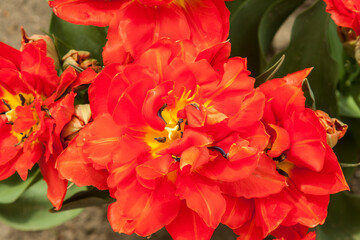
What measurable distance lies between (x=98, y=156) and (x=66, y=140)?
0.31 ft

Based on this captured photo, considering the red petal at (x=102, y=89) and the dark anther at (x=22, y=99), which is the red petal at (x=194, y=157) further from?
the dark anther at (x=22, y=99)

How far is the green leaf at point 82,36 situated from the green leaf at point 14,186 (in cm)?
22

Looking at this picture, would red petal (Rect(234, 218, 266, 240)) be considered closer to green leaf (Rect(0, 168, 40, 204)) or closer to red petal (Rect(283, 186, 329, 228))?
red petal (Rect(283, 186, 329, 228))

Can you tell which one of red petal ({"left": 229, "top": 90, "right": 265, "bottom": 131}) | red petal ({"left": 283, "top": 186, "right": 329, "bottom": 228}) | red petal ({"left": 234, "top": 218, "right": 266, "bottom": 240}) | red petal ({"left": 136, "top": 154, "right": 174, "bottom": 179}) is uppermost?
red petal ({"left": 229, "top": 90, "right": 265, "bottom": 131})

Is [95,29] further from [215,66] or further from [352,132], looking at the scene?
[352,132]

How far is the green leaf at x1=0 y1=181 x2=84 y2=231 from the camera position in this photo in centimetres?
80

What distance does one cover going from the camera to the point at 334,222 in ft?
2.32

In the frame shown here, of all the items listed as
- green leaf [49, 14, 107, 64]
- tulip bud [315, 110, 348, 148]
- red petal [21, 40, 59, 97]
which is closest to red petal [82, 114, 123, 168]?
red petal [21, 40, 59, 97]

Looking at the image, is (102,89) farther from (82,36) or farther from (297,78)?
(82,36)

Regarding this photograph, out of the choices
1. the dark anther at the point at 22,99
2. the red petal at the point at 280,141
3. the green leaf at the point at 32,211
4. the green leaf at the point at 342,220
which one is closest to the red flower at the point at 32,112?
the dark anther at the point at 22,99

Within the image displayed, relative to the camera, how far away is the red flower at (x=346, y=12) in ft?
1.70

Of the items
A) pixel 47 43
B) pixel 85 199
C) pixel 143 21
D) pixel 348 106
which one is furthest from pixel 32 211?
pixel 348 106

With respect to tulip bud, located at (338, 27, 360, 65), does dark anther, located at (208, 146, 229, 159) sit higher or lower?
lower

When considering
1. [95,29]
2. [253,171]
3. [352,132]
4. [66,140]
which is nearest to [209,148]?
[253,171]
